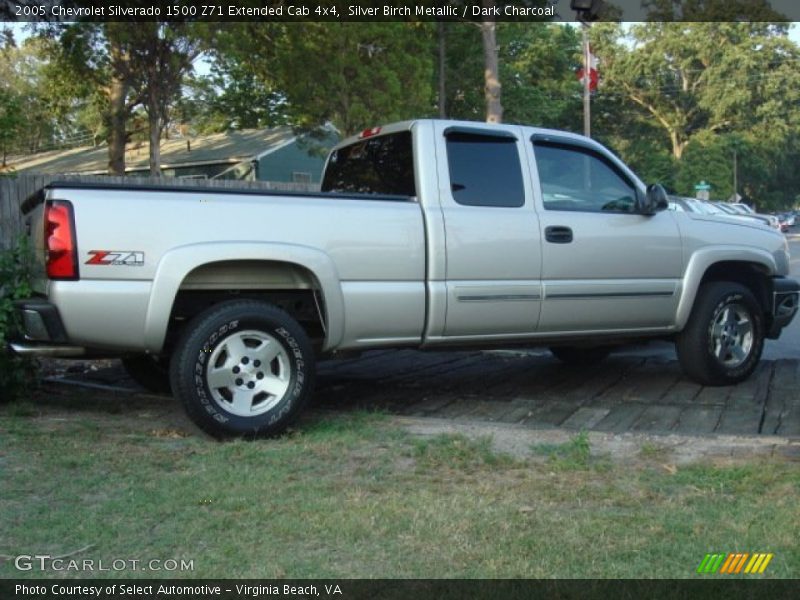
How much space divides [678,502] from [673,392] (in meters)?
2.96

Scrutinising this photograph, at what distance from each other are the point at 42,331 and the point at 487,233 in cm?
282

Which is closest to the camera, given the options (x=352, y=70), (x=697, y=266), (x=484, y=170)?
(x=484, y=170)

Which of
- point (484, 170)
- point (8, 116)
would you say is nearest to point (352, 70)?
point (8, 116)

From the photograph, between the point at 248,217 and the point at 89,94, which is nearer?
the point at 248,217

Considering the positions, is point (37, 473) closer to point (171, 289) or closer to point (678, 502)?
point (171, 289)

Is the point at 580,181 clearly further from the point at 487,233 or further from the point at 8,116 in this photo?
the point at 8,116

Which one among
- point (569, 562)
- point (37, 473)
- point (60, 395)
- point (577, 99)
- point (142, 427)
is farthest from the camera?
point (577, 99)

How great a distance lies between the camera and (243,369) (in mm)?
5199

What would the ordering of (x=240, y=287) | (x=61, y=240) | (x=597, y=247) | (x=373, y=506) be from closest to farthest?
1. (x=373, y=506)
2. (x=61, y=240)
3. (x=240, y=287)
4. (x=597, y=247)

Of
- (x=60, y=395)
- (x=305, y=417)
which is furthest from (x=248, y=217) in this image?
(x=60, y=395)

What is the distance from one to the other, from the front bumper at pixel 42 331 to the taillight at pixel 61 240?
23 cm

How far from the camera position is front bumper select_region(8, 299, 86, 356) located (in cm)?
487

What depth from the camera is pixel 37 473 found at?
4410 millimetres

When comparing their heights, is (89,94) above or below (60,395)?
above
